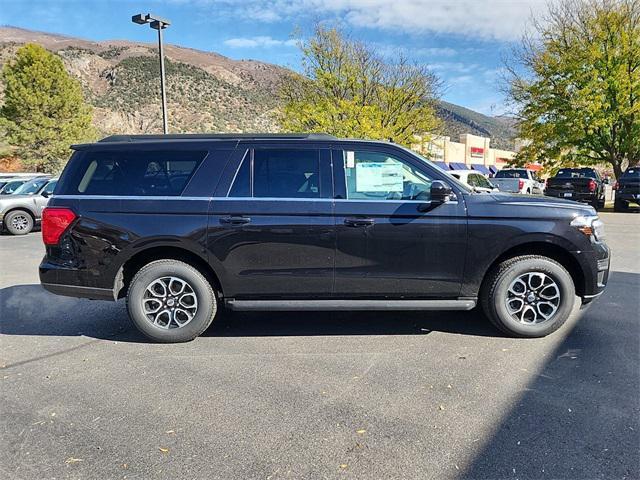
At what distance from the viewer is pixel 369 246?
13.6ft

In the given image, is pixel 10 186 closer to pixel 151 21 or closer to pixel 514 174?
pixel 151 21

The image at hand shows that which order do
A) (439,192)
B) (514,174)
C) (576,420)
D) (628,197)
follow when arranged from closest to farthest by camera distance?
(576,420), (439,192), (628,197), (514,174)

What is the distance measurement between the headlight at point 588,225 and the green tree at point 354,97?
14767 mm

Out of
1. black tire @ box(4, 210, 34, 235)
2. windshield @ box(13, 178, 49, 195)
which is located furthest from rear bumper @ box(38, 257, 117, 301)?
windshield @ box(13, 178, 49, 195)

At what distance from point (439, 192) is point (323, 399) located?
2.02 m

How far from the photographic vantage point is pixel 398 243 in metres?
4.16

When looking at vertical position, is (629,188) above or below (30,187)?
below

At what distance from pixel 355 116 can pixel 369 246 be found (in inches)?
621

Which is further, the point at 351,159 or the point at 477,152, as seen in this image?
the point at 477,152

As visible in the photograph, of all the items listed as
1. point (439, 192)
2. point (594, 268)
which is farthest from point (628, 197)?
point (439, 192)

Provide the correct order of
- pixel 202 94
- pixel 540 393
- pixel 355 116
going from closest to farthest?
pixel 540 393, pixel 355 116, pixel 202 94

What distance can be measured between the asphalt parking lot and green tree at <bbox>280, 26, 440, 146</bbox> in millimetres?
14848

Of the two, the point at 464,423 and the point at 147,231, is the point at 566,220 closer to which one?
the point at 464,423

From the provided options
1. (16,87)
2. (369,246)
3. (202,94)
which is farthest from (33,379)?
(202,94)
